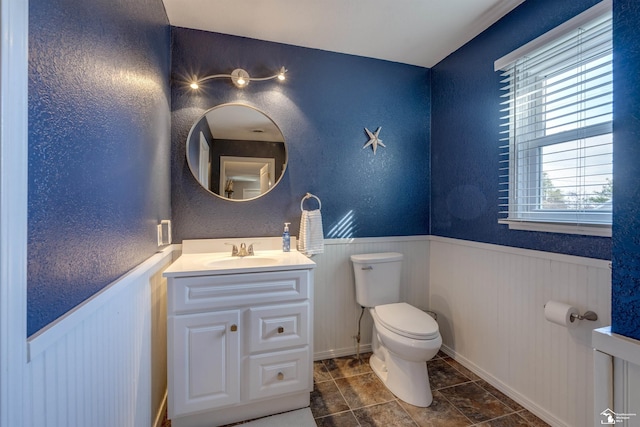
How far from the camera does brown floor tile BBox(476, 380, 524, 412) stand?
5.46 ft

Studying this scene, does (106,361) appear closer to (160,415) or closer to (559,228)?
(160,415)

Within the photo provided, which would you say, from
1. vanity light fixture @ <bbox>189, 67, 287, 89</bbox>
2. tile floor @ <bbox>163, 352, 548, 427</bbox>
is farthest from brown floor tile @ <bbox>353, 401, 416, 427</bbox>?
vanity light fixture @ <bbox>189, 67, 287, 89</bbox>

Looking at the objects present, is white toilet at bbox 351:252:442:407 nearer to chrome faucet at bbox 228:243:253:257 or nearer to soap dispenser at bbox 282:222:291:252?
soap dispenser at bbox 282:222:291:252

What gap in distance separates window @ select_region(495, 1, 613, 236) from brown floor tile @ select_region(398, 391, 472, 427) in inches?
45.4

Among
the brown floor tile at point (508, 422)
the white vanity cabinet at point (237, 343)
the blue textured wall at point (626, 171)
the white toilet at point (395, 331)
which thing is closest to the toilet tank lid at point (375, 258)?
the white toilet at point (395, 331)

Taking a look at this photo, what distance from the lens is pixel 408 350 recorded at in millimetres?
1646

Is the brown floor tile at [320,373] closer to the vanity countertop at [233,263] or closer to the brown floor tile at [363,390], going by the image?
the brown floor tile at [363,390]

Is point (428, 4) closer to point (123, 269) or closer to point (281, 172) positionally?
point (281, 172)

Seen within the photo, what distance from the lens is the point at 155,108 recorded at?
153 cm

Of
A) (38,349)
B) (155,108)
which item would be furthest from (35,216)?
(155,108)

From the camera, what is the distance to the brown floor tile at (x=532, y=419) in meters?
1.53

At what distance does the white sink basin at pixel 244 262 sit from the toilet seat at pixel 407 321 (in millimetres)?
797

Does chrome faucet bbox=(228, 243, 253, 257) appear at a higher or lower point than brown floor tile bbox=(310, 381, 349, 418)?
higher

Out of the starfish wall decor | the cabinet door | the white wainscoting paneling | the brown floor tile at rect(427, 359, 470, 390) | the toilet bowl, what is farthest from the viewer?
the starfish wall decor
